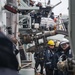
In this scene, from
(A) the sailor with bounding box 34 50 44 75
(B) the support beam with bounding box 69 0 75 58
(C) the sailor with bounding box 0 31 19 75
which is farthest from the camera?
(A) the sailor with bounding box 34 50 44 75

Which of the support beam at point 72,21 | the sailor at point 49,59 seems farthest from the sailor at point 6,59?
the sailor at point 49,59

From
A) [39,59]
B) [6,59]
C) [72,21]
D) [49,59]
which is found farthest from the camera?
[39,59]

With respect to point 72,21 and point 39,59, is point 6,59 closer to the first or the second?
point 72,21

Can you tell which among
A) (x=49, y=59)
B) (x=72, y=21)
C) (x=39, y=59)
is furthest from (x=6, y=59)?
(x=39, y=59)

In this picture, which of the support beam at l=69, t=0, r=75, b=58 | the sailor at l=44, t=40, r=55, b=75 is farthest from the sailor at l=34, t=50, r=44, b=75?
the support beam at l=69, t=0, r=75, b=58

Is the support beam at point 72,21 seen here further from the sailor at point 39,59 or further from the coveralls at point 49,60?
the sailor at point 39,59

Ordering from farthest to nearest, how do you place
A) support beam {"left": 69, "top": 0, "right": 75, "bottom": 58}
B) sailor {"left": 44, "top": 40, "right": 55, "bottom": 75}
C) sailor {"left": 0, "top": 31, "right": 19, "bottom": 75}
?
sailor {"left": 44, "top": 40, "right": 55, "bottom": 75}
support beam {"left": 69, "top": 0, "right": 75, "bottom": 58}
sailor {"left": 0, "top": 31, "right": 19, "bottom": 75}

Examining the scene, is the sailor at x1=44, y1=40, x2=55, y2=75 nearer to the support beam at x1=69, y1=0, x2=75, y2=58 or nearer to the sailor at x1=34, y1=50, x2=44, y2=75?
the sailor at x1=34, y1=50, x2=44, y2=75

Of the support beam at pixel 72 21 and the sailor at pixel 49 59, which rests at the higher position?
the support beam at pixel 72 21

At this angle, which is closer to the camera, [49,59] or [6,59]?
[6,59]

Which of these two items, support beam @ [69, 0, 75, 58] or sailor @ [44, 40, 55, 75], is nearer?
support beam @ [69, 0, 75, 58]

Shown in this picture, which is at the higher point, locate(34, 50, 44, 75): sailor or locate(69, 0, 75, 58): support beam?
locate(69, 0, 75, 58): support beam

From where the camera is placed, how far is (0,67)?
1.45 m

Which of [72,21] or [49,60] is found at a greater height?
[72,21]
